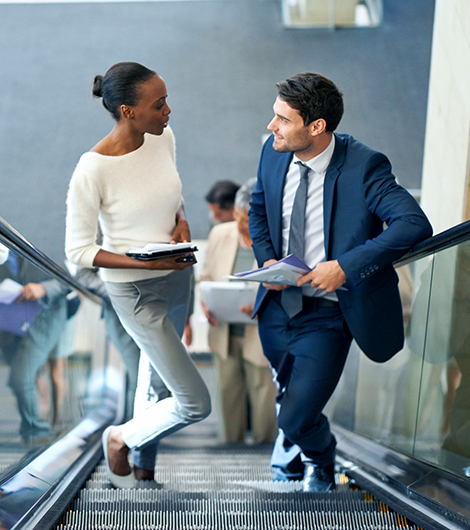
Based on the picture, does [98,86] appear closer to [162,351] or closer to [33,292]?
[33,292]

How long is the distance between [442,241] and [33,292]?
1.80 m

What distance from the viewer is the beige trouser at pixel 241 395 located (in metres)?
4.58

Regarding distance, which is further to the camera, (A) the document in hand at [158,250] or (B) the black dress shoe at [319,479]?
(B) the black dress shoe at [319,479]

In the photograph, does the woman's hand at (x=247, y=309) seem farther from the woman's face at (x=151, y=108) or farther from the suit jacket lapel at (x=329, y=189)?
the woman's face at (x=151, y=108)

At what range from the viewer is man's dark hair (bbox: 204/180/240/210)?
4.84 metres

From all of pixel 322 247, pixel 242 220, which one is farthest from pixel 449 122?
pixel 322 247

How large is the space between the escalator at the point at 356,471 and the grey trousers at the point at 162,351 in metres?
0.30

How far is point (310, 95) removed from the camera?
2428 millimetres

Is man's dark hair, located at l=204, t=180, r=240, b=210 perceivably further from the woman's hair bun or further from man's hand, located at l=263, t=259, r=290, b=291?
the woman's hair bun

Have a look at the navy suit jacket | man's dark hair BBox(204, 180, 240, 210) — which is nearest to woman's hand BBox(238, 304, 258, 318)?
man's dark hair BBox(204, 180, 240, 210)

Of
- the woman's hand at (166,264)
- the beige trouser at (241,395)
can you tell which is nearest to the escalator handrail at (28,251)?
the woman's hand at (166,264)

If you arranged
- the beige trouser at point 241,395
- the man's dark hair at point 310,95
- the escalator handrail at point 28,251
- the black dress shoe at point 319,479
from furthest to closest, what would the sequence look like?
the beige trouser at point 241,395, the black dress shoe at point 319,479, the man's dark hair at point 310,95, the escalator handrail at point 28,251

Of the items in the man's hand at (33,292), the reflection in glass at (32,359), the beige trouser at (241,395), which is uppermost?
Answer: the man's hand at (33,292)

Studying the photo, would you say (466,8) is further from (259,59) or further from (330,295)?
(259,59)
